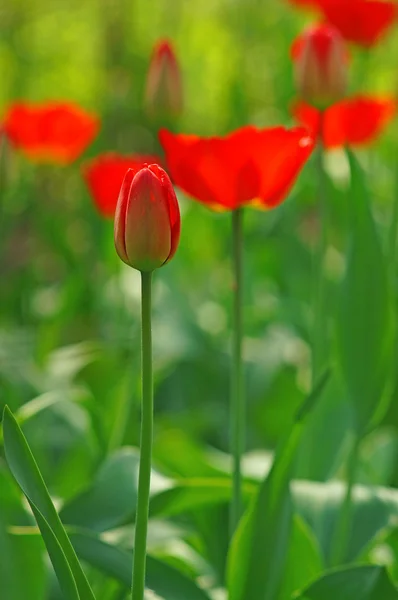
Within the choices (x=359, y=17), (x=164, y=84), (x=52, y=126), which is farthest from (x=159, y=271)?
(x=164, y=84)

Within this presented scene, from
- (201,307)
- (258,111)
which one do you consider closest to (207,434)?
(201,307)

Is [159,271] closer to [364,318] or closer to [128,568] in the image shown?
[364,318]

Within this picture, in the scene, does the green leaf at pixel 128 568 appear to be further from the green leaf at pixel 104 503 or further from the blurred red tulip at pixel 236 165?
the blurred red tulip at pixel 236 165

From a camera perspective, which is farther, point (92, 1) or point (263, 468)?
point (92, 1)

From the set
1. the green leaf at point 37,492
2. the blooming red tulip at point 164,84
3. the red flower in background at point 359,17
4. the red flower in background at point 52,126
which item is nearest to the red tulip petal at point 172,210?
the green leaf at point 37,492

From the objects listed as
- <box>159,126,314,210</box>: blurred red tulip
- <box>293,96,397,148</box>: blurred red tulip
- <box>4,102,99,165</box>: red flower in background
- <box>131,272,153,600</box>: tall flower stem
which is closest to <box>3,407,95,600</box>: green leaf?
<box>131,272,153,600</box>: tall flower stem

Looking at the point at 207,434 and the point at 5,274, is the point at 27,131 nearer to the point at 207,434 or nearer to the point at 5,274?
the point at 207,434
